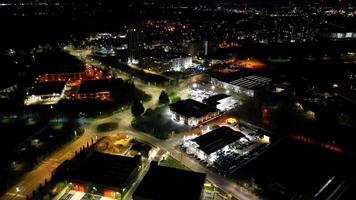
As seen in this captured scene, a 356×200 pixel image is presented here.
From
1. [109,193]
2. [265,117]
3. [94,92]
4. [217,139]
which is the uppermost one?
[94,92]

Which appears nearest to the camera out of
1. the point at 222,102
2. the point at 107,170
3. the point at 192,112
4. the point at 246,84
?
the point at 107,170

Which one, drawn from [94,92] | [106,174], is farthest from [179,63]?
[106,174]

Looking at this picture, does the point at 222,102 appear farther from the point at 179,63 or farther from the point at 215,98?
the point at 179,63

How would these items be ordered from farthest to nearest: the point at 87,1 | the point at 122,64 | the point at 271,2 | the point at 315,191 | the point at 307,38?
the point at 271,2 → the point at 87,1 → the point at 307,38 → the point at 122,64 → the point at 315,191

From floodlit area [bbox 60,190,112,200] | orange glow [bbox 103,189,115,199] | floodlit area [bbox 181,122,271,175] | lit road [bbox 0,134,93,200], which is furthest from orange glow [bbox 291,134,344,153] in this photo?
lit road [bbox 0,134,93,200]

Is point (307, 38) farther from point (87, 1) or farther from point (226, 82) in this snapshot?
point (87, 1)

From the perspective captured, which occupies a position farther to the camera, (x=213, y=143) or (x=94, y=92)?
(x=94, y=92)

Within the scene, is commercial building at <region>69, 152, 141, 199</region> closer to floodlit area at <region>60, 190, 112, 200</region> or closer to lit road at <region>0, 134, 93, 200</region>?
floodlit area at <region>60, 190, 112, 200</region>

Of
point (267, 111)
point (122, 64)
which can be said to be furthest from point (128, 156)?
point (122, 64)
